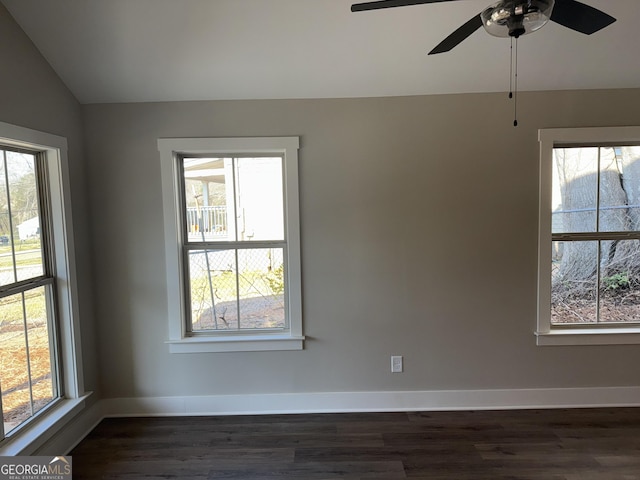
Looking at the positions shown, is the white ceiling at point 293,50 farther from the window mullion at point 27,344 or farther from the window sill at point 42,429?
the window sill at point 42,429

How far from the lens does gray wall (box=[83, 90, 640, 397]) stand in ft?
8.61

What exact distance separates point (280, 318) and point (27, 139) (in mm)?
1932

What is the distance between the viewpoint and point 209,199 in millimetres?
2764

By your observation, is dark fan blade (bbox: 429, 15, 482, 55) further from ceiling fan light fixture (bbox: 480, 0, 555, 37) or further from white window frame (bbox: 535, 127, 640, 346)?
white window frame (bbox: 535, 127, 640, 346)

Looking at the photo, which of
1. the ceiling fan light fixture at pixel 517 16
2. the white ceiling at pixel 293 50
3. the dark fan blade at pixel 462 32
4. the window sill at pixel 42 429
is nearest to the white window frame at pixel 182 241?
the white ceiling at pixel 293 50

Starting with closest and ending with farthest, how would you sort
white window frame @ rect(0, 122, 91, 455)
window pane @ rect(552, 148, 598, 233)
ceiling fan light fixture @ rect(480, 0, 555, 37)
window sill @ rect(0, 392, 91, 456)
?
ceiling fan light fixture @ rect(480, 0, 555, 37), window sill @ rect(0, 392, 91, 456), white window frame @ rect(0, 122, 91, 455), window pane @ rect(552, 148, 598, 233)

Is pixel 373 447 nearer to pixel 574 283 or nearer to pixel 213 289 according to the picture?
pixel 213 289

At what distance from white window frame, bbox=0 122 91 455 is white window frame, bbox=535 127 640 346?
322 centimetres

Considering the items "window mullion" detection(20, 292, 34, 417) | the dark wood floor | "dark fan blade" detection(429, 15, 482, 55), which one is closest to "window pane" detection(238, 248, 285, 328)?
the dark wood floor

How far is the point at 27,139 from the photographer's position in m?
2.06

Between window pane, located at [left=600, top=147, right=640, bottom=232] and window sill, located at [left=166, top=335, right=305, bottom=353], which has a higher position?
window pane, located at [left=600, top=147, right=640, bottom=232]

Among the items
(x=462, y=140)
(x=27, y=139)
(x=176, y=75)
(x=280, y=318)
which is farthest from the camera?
(x=280, y=318)

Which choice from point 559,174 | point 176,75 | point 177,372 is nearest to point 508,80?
point 559,174

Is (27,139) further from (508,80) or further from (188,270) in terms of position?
(508,80)
